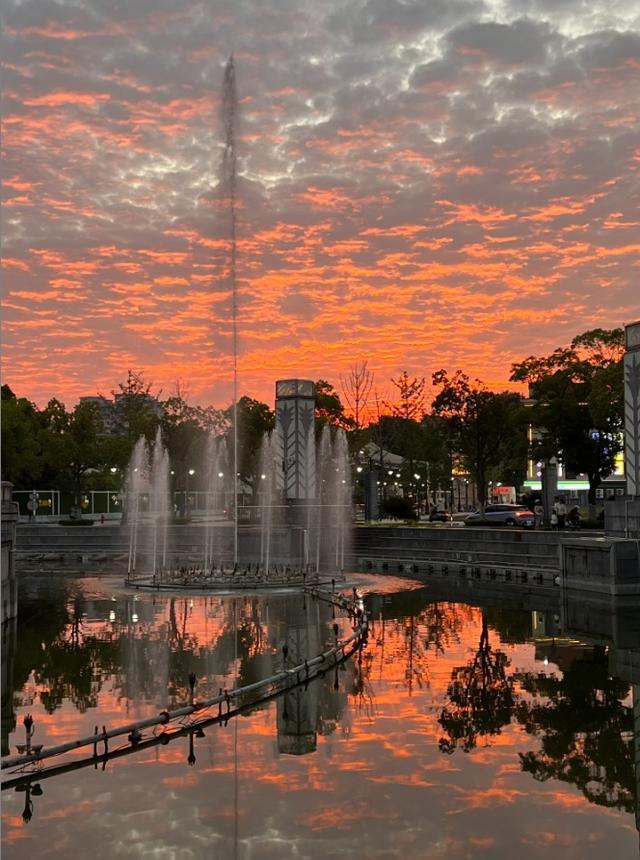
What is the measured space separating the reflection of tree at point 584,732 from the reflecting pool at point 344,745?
4cm

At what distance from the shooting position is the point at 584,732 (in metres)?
12.3

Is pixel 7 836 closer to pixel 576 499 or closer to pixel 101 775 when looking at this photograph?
pixel 101 775

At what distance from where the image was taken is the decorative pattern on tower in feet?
125

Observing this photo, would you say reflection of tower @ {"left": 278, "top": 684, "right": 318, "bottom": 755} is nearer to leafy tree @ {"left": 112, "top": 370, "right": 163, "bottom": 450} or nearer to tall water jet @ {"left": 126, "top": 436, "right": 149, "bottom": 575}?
tall water jet @ {"left": 126, "top": 436, "right": 149, "bottom": 575}

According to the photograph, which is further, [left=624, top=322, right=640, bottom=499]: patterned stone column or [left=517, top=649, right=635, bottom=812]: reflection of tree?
[left=624, top=322, right=640, bottom=499]: patterned stone column

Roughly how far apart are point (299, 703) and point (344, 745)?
2.32m

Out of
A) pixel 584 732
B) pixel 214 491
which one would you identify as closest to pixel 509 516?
pixel 214 491

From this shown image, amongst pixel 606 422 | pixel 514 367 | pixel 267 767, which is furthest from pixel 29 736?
pixel 514 367

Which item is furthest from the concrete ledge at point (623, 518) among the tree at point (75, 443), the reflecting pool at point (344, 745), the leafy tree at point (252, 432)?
the leafy tree at point (252, 432)

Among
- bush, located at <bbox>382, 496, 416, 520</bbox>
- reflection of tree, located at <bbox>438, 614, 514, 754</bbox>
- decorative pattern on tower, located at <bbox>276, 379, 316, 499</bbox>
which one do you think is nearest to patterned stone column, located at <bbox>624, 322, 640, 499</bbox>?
reflection of tree, located at <bbox>438, 614, 514, 754</bbox>

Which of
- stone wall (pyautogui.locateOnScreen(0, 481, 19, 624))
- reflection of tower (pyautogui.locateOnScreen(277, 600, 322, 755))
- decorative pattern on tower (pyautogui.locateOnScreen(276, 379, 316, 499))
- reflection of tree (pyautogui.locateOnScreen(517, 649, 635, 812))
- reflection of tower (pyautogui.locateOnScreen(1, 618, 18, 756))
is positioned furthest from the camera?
decorative pattern on tower (pyautogui.locateOnScreen(276, 379, 316, 499))

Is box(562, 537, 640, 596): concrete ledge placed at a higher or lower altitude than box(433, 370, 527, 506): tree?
lower

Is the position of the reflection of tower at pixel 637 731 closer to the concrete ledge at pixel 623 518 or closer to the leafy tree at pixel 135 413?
the concrete ledge at pixel 623 518

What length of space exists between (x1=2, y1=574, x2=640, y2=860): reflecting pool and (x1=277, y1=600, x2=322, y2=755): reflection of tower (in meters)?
0.05
